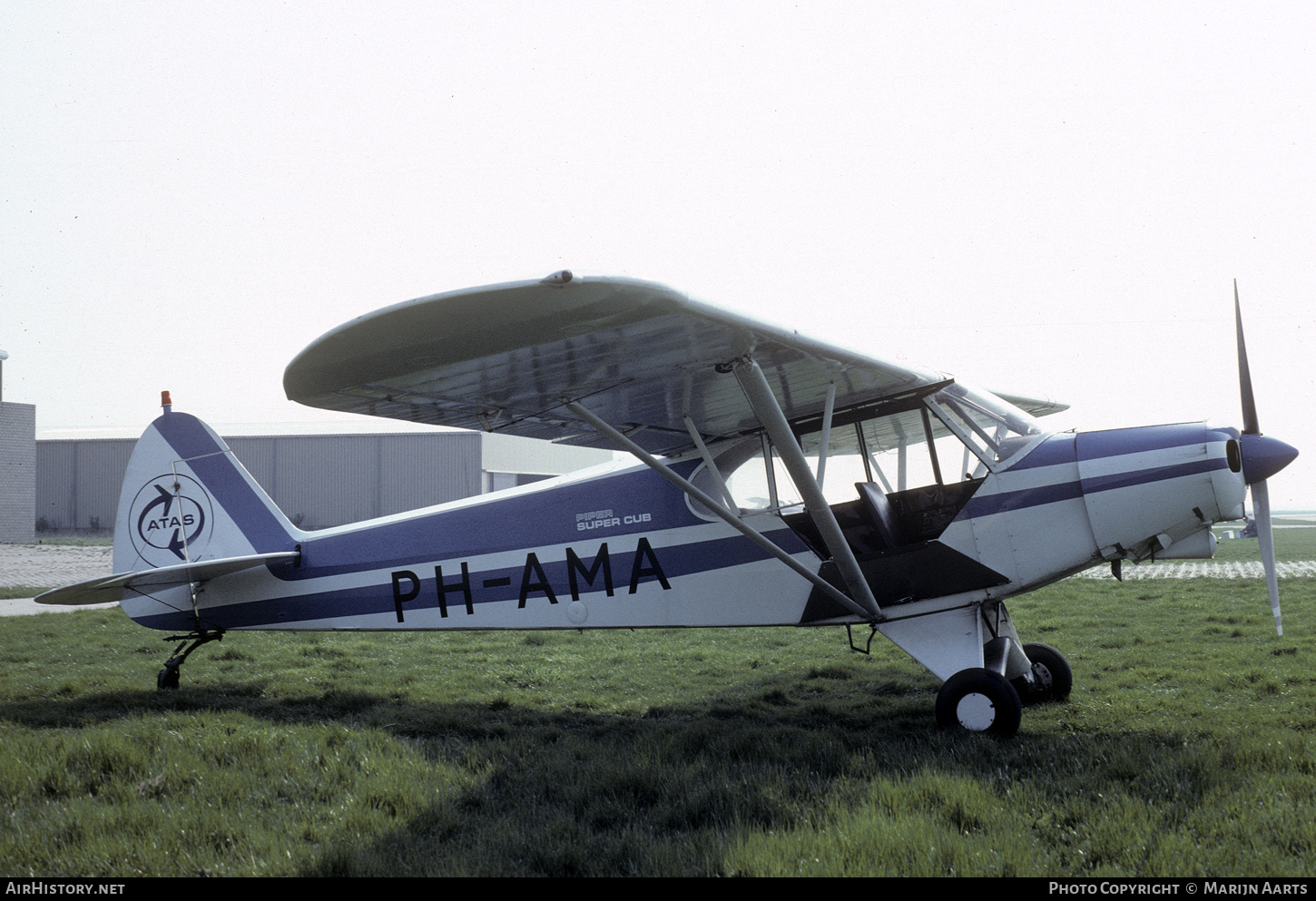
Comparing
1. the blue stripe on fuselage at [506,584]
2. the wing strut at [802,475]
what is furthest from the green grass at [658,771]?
the wing strut at [802,475]

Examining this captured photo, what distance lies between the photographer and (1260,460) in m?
5.56

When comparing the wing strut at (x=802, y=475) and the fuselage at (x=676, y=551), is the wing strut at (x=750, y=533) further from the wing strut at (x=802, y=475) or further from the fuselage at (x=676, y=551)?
the fuselage at (x=676, y=551)

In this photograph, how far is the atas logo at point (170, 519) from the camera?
7.94 metres

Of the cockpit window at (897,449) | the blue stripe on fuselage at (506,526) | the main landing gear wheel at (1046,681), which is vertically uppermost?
the cockpit window at (897,449)

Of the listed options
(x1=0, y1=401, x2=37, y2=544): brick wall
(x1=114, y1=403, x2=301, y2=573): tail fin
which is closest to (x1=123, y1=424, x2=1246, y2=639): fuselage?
(x1=114, y1=403, x2=301, y2=573): tail fin

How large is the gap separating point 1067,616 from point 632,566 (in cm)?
722

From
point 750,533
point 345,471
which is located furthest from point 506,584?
point 345,471

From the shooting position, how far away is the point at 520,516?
7082 mm

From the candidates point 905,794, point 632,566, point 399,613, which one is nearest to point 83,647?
point 399,613

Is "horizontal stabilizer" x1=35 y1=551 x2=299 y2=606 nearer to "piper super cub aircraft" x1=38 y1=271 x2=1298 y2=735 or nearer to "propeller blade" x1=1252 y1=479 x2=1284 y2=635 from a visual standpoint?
"piper super cub aircraft" x1=38 y1=271 x2=1298 y2=735

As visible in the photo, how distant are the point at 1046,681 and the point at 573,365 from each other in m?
4.37

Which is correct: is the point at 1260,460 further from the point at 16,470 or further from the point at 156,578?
the point at 16,470

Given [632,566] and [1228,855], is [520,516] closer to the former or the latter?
[632,566]

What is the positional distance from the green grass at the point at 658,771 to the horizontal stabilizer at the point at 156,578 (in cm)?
82
